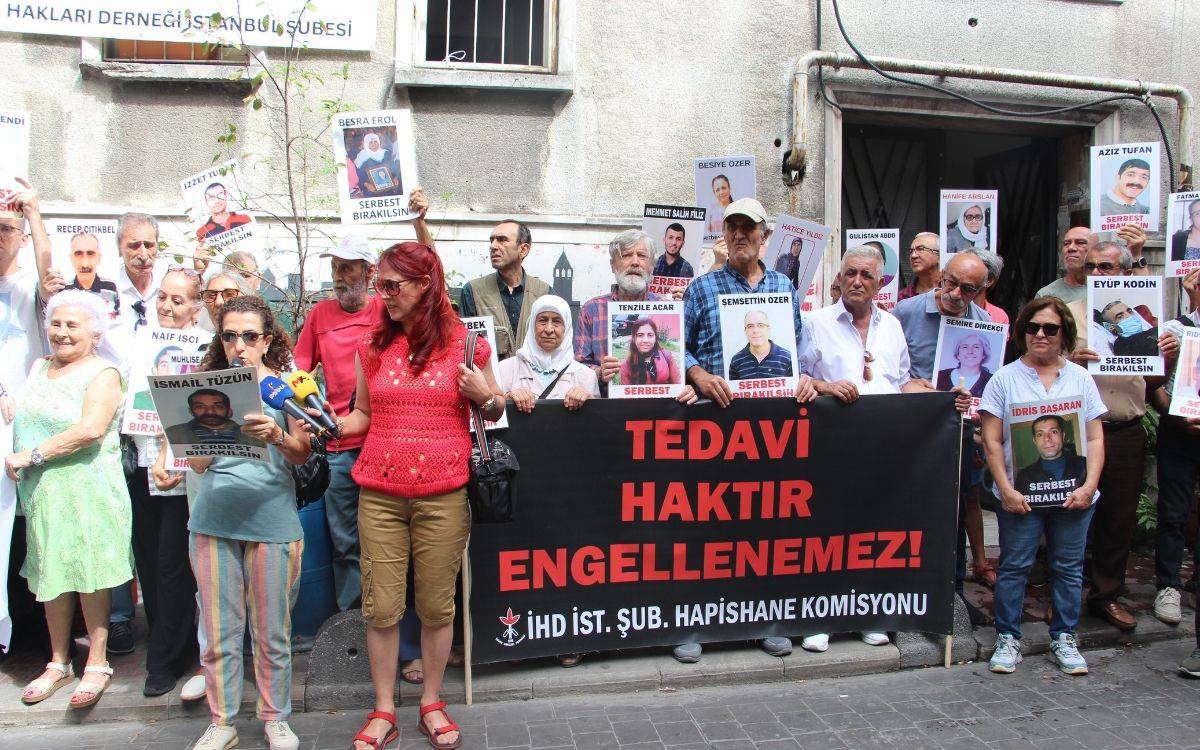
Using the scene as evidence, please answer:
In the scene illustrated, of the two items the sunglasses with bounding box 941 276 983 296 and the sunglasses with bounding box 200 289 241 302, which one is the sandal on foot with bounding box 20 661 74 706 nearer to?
the sunglasses with bounding box 200 289 241 302

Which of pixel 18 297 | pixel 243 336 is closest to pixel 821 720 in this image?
pixel 243 336

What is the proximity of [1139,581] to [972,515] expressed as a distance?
4.25 feet

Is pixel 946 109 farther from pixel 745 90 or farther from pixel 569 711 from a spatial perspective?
pixel 569 711

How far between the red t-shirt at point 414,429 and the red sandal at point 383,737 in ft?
3.27

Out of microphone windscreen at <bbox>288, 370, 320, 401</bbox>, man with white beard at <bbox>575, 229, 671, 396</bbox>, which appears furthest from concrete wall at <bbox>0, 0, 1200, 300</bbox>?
microphone windscreen at <bbox>288, 370, 320, 401</bbox>

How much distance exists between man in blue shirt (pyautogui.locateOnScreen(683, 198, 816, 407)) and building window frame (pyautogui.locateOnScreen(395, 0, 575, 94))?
3.12m

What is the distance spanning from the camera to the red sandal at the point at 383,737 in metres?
3.82

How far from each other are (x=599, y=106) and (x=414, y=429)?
14.9ft

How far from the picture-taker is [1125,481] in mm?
5324

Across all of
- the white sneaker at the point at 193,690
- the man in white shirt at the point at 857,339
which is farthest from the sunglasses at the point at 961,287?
the white sneaker at the point at 193,690

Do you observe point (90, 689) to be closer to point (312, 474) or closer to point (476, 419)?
point (312, 474)

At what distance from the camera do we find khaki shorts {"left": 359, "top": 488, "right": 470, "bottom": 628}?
374 centimetres

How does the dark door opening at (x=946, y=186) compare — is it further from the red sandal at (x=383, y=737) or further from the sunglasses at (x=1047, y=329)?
the red sandal at (x=383, y=737)

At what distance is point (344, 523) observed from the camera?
15.5ft
